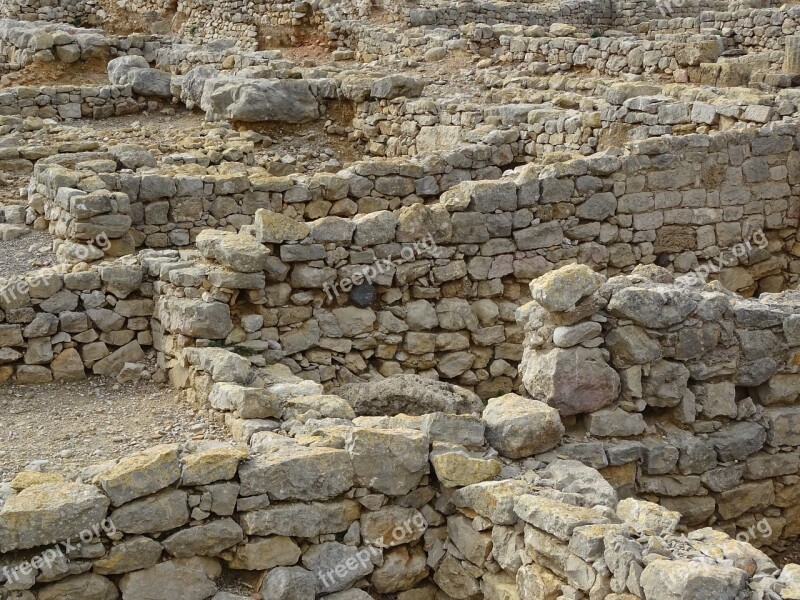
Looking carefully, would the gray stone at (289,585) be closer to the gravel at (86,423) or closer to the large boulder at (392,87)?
the gravel at (86,423)

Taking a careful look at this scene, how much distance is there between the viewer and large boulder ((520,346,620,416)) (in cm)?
745

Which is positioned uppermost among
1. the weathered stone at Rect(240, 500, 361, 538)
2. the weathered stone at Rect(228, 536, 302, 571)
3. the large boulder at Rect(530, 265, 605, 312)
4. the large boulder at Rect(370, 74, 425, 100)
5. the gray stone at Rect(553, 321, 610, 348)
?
the large boulder at Rect(370, 74, 425, 100)

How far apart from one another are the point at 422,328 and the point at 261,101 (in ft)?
19.1

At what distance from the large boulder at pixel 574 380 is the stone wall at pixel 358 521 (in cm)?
61

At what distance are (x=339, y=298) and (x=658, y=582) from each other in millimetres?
4752

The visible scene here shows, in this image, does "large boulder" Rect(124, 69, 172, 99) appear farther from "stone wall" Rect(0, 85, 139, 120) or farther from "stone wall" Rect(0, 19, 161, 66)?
"stone wall" Rect(0, 19, 161, 66)

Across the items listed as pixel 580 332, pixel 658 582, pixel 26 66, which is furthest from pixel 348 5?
pixel 658 582

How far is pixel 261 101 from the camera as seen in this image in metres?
14.1

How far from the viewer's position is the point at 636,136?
477 inches

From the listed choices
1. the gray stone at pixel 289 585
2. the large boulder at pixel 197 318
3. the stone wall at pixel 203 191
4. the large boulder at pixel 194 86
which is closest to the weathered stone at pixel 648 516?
the gray stone at pixel 289 585

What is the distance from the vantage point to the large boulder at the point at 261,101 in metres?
14.1

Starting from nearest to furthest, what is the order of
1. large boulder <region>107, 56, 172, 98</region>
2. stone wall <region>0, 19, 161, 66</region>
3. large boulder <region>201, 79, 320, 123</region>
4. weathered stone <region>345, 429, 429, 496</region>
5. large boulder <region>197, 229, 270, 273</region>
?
weathered stone <region>345, 429, 429, 496</region> < large boulder <region>197, 229, 270, 273</region> < large boulder <region>201, 79, 320, 123</region> < large boulder <region>107, 56, 172, 98</region> < stone wall <region>0, 19, 161, 66</region>

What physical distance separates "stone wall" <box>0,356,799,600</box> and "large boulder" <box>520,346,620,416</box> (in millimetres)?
612

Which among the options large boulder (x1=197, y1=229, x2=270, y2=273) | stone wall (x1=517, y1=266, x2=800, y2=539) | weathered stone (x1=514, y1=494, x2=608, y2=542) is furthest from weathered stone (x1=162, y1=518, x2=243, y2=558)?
large boulder (x1=197, y1=229, x2=270, y2=273)
